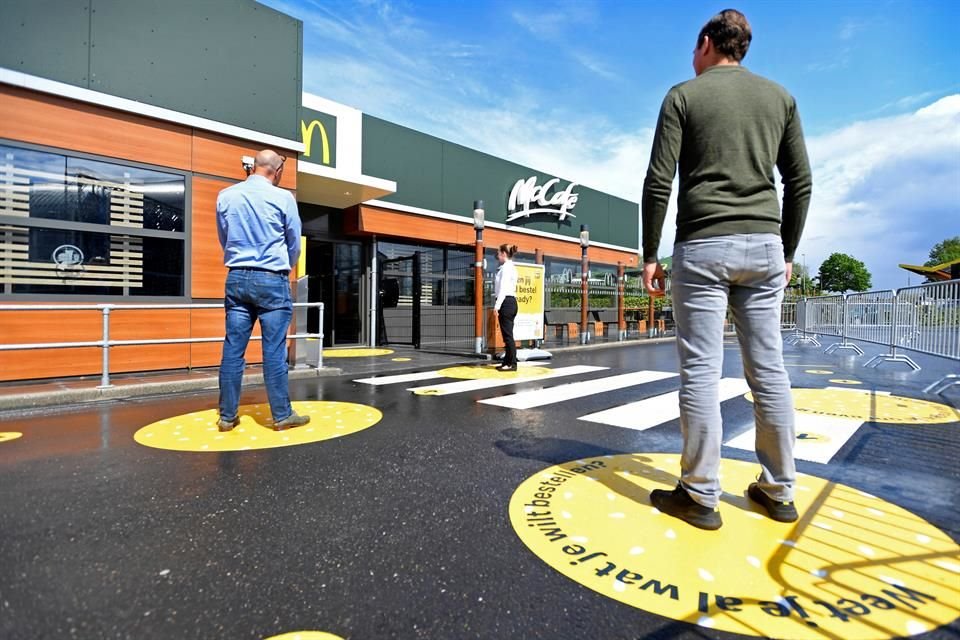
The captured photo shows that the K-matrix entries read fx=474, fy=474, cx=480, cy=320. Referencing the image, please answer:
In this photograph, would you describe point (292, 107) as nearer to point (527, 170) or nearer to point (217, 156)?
point (217, 156)

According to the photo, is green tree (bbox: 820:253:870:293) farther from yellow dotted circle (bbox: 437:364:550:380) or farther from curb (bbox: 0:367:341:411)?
curb (bbox: 0:367:341:411)

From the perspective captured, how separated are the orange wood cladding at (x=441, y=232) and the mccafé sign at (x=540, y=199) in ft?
2.80

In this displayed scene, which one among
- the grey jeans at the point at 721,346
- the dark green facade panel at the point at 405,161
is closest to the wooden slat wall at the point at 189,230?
the dark green facade panel at the point at 405,161

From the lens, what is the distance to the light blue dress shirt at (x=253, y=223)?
3445 mm

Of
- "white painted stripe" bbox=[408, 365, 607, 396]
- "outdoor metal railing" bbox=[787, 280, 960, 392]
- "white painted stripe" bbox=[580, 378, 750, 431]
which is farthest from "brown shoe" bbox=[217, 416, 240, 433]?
"outdoor metal railing" bbox=[787, 280, 960, 392]

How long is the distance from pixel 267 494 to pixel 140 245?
17.2 feet

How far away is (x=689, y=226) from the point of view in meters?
2.06

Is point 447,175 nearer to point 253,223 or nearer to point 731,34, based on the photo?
point 253,223

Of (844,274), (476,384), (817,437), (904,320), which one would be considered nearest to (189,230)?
(476,384)

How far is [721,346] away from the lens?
78.5 inches

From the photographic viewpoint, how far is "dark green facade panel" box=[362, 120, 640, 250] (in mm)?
11891

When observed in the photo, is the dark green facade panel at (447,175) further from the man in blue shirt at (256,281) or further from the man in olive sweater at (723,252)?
the man in olive sweater at (723,252)

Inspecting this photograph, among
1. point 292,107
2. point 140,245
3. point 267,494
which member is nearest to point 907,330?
point 267,494

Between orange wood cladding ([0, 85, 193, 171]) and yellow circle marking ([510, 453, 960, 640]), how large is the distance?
6520mm
